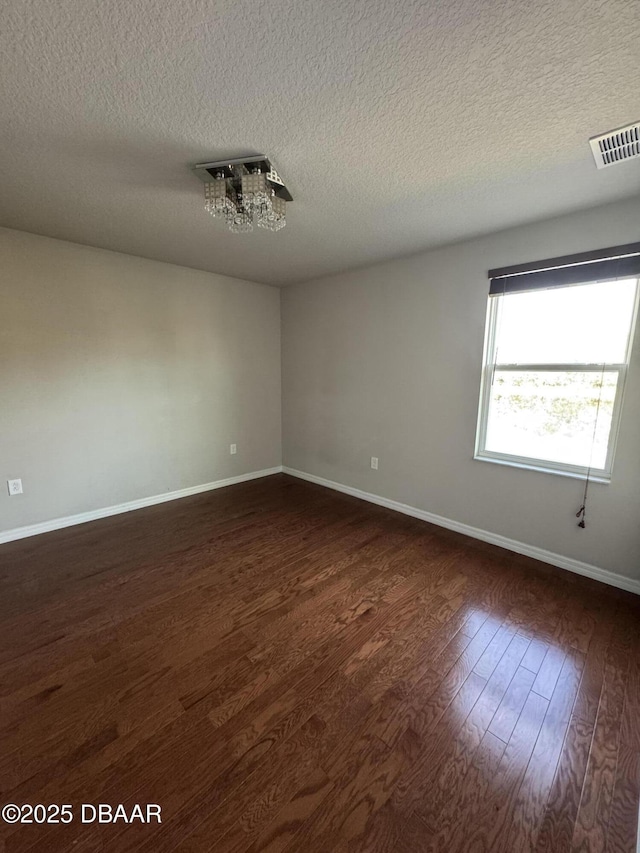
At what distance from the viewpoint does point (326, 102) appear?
130 centimetres

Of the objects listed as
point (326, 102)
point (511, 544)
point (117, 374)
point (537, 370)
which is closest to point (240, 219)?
point (326, 102)

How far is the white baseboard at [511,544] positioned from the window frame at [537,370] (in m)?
0.61

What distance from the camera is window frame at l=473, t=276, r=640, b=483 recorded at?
2.11 m

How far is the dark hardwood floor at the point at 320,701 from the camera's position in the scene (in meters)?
1.05

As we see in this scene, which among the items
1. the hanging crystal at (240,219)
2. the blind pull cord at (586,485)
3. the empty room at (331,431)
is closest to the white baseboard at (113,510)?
the empty room at (331,431)

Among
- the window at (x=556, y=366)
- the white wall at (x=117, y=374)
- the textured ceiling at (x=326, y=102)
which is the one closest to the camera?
the textured ceiling at (x=326, y=102)

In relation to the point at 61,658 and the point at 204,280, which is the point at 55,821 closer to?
the point at 61,658

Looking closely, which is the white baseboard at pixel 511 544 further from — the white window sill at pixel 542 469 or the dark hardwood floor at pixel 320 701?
the white window sill at pixel 542 469

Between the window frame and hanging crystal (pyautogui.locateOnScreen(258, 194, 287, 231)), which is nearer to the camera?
hanging crystal (pyautogui.locateOnScreen(258, 194, 287, 231))

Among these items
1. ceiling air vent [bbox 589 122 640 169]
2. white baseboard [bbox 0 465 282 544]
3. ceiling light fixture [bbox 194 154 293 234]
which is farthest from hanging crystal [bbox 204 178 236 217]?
white baseboard [bbox 0 465 282 544]

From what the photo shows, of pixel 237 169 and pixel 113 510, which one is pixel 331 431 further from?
pixel 237 169

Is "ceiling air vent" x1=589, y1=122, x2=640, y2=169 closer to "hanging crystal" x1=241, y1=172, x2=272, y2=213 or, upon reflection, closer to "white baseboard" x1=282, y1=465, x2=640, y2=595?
"hanging crystal" x1=241, y1=172, x2=272, y2=213

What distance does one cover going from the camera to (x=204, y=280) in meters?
3.58

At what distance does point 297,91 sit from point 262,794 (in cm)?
248
